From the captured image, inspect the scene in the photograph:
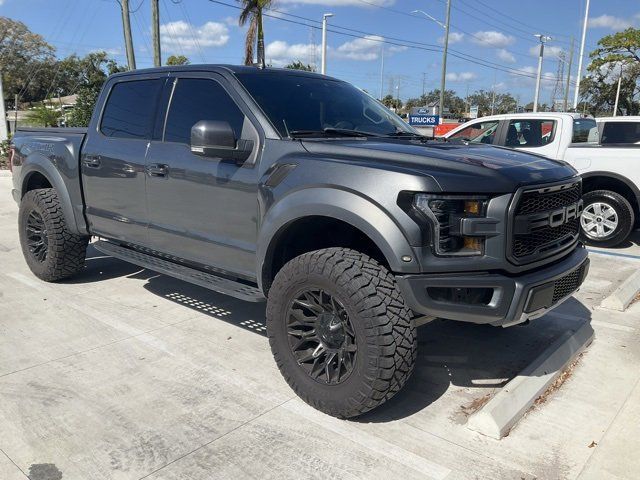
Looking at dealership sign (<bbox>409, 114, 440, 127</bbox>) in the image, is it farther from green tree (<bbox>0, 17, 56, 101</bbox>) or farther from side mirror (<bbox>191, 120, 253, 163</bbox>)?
green tree (<bbox>0, 17, 56, 101</bbox>)

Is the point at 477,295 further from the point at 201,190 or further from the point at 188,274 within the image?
the point at 188,274

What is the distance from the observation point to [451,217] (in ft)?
8.80

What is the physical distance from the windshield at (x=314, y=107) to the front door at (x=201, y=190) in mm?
202

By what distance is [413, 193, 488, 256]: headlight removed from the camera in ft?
8.73

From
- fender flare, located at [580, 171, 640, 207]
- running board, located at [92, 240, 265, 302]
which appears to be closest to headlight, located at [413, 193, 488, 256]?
running board, located at [92, 240, 265, 302]

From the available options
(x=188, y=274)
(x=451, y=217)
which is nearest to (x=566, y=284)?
(x=451, y=217)

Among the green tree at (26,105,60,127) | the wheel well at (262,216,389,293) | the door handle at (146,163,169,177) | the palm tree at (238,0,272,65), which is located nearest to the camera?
the wheel well at (262,216,389,293)

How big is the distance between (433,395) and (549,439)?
2.39 feet

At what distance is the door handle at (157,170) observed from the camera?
4008mm

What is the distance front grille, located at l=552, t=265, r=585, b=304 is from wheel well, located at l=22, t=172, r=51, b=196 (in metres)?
4.92

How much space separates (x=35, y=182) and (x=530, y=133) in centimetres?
666

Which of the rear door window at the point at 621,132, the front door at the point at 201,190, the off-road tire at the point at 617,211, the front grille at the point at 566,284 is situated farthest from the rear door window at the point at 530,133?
the front door at the point at 201,190

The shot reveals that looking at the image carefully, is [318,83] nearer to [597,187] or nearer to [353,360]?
[353,360]

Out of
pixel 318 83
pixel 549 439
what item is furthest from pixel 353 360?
pixel 318 83
